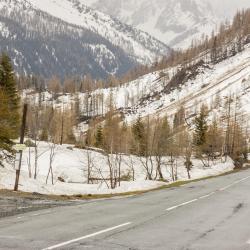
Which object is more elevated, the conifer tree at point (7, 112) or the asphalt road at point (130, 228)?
the conifer tree at point (7, 112)

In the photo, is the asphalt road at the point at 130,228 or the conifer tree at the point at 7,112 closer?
the asphalt road at the point at 130,228

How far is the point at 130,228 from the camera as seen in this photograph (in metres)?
15.2

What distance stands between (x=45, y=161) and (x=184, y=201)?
59.5 meters

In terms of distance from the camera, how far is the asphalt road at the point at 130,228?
12406mm

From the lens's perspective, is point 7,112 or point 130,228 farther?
point 7,112

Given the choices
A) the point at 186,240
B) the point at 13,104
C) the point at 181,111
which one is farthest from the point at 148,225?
the point at 181,111

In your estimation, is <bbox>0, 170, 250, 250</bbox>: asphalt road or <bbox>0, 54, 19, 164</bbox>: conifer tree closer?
<bbox>0, 170, 250, 250</bbox>: asphalt road

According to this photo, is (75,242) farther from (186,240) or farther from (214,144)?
(214,144)

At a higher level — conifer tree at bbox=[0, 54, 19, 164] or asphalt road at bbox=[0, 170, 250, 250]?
conifer tree at bbox=[0, 54, 19, 164]

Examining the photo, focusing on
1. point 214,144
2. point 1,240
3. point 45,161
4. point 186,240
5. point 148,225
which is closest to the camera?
point 1,240

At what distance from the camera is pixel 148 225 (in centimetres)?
1602

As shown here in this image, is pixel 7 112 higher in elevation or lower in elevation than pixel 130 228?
higher

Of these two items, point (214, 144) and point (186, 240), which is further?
point (214, 144)

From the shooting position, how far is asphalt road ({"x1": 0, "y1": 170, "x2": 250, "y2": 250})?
12.4 m
